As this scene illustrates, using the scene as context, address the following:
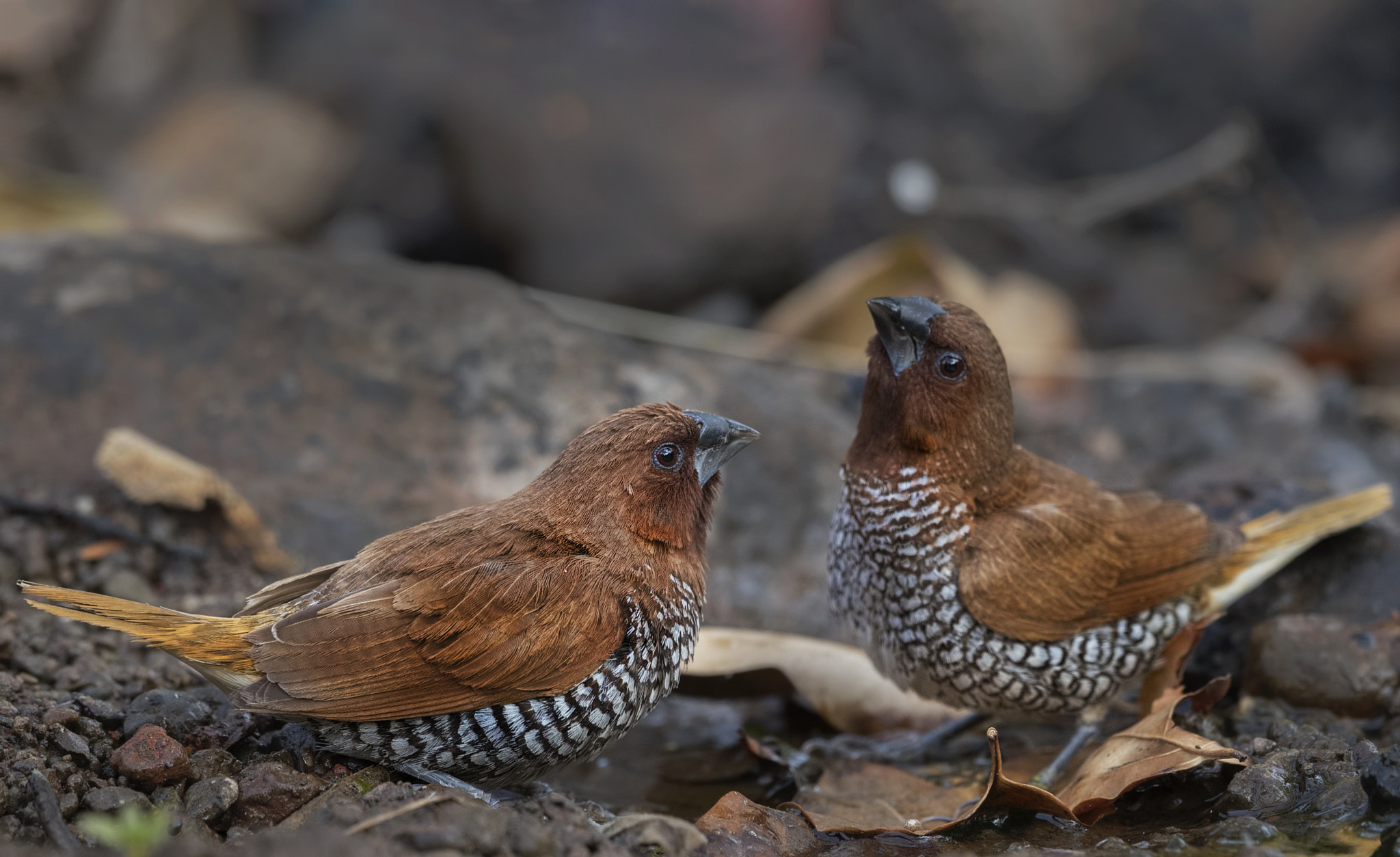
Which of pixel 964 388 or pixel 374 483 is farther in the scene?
pixel 374 483

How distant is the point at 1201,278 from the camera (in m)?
9.48

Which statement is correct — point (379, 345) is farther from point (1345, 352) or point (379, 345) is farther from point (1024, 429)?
point (1345, 352)

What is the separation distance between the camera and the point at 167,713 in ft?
10.9

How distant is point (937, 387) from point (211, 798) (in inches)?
94.2

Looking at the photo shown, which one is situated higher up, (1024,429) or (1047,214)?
(1047,214)

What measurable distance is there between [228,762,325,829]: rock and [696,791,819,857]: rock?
39.0 inches

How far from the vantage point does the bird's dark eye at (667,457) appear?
370 centimetres

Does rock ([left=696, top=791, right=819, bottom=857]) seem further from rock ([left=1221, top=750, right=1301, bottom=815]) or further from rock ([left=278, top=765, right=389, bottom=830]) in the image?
rock ([left=1221, top=750, right=1301, bottom=815])

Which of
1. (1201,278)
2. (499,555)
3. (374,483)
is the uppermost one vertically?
(1201,278)

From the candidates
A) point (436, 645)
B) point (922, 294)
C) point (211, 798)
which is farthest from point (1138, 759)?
point (922, 294)

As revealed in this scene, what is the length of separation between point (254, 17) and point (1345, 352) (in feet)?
26.1

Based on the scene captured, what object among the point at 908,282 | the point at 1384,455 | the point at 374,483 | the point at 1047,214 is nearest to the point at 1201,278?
the point at 1047,214

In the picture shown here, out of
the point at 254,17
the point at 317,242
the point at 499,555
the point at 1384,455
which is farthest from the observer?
the point at 254,17

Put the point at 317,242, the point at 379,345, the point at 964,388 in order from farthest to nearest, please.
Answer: the point at 317,242 < the point at 379,345 < the point at 964,388
